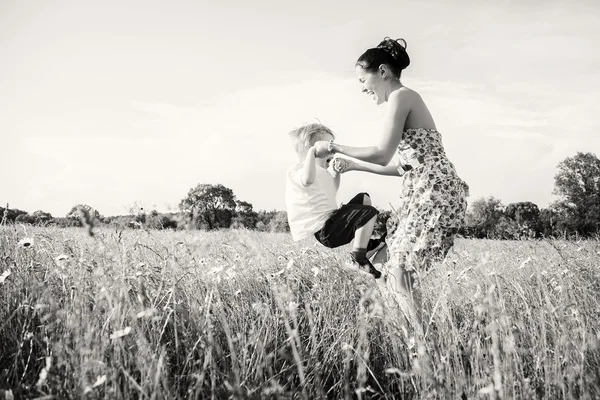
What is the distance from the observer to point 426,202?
307cm

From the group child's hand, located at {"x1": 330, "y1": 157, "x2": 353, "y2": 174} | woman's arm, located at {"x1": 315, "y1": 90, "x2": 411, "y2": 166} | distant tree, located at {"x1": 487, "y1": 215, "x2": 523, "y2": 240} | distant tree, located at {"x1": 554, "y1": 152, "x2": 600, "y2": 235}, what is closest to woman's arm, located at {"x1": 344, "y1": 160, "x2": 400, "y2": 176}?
child's hand, located at {"x1": 330, "y1": 157, "x2": 353, "y2": 174}

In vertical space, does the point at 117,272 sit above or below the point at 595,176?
below

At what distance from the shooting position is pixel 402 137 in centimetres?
326

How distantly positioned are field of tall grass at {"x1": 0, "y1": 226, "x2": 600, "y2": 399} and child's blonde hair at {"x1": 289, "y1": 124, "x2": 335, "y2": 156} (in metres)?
1.14

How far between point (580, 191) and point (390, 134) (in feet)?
176

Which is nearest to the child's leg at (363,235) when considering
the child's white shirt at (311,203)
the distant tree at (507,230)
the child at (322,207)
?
the child at (322,207)

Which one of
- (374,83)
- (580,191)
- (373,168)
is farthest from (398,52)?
(580,191)

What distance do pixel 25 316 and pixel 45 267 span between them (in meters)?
0.95

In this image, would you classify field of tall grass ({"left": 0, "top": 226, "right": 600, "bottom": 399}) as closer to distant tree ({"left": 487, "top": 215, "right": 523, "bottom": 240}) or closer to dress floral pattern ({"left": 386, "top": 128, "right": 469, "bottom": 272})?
dress floral pattern ({"left": 386, "top": 128, "right": 469, "bottom": 272})

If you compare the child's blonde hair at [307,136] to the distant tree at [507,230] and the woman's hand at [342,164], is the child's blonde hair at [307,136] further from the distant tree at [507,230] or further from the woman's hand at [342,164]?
the distant tree at [507,230]

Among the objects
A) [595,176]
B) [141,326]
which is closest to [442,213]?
[141,326]

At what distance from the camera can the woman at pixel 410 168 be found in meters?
3.05

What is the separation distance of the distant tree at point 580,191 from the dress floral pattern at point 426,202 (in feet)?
160

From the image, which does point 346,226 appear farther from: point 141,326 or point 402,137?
point 141,326
